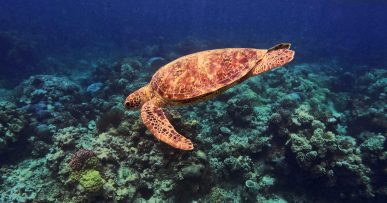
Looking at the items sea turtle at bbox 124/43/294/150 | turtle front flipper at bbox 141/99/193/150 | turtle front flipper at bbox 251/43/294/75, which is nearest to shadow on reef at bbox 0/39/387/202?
turtle front flipper at bbox 141/99/193/150

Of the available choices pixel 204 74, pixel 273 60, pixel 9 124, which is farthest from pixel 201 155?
pixel 9 124

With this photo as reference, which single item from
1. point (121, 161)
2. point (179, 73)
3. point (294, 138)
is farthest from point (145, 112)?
point (294, 138)

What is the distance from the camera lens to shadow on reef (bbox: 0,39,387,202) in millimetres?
6621

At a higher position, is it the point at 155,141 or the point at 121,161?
the point at 155,141

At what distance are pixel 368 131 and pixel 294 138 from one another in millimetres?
5086

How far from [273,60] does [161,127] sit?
235cm

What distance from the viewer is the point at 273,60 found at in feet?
18.2

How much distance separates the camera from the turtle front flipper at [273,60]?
5.43 metres

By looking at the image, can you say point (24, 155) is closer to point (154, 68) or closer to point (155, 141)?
point (155, 141)

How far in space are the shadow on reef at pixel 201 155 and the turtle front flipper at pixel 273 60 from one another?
7.21 feet

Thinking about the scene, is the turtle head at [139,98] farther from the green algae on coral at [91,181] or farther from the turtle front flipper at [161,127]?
the green algae on coral at [91,181]

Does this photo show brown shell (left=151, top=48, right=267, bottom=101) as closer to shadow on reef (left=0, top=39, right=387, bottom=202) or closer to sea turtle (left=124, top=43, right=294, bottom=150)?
sea turtle (left=124, top=43, right=294, bottom=150)

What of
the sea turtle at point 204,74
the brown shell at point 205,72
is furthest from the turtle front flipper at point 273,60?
the brown shell at point 205,72

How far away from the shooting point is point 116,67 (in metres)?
15.1
